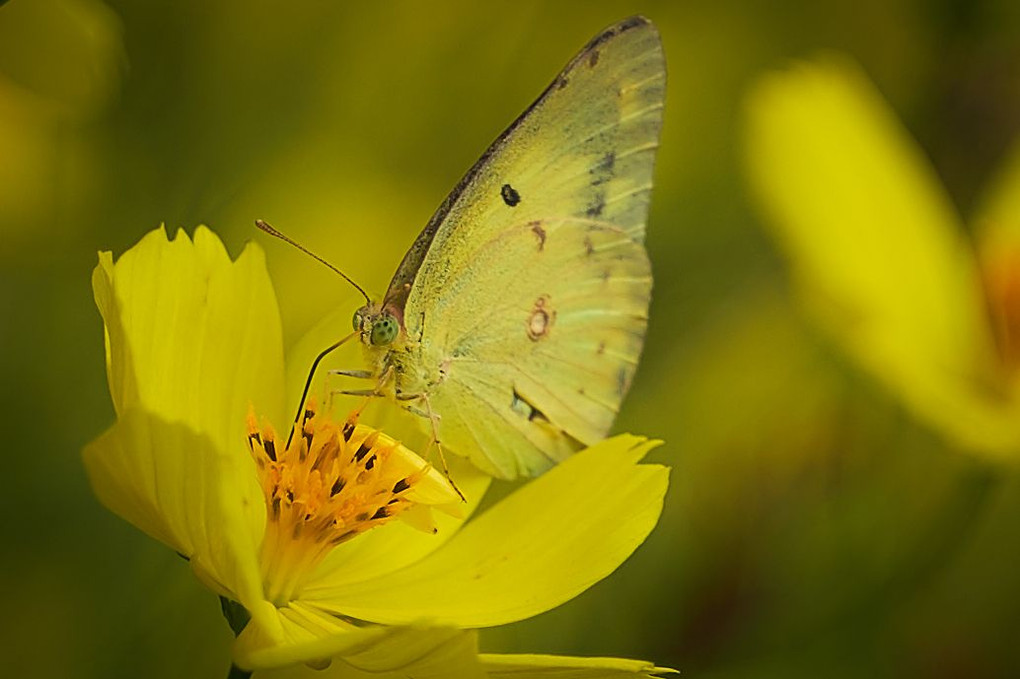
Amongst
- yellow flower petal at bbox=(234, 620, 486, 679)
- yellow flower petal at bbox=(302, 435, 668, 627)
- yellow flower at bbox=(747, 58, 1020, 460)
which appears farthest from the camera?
yellow flower at bbox=(747, 58, 1020, 460)

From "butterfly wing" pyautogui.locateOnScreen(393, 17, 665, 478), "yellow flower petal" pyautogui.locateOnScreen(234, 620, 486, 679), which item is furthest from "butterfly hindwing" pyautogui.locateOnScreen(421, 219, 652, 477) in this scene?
"yellow flower petal" pyautogui.locateOnScreen(234, 620, 486, 679)

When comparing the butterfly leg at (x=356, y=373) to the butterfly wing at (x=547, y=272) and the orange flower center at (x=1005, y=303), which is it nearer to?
the butterfly wing at (x=547, y=272)

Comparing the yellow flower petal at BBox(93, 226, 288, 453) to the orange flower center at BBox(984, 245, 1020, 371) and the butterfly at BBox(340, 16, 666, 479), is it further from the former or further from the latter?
the orange flower center at BBox(984, 245, 1020, 371)

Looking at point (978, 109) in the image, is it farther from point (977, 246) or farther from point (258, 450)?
point (258, 450)

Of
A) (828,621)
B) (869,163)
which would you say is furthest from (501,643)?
(869,163)

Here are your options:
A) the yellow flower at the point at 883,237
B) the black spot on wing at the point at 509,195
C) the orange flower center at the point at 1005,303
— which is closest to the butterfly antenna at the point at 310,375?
the black spot on wing at the point at 509,195
